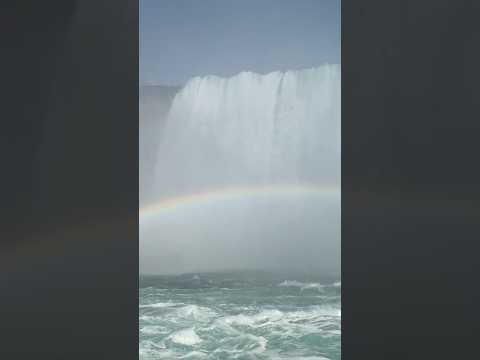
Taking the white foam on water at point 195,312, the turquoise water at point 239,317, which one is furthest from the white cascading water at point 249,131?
the white foam on water at point 195,312

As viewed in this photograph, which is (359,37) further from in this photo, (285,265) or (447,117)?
(285,265)

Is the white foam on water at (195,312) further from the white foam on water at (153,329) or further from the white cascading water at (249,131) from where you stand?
the white cascading water at (249,131)

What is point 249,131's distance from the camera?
6.73 meters

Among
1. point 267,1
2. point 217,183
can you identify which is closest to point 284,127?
point 217,183

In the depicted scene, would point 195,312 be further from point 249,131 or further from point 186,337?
point 249,131

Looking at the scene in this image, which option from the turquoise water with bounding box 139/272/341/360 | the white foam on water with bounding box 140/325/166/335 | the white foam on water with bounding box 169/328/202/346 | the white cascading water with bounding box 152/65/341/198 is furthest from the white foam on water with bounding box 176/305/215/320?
the white cascading water with bounding box 152/65/341/198

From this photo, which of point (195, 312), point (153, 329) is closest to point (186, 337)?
point (195, 312)

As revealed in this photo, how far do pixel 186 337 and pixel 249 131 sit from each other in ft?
9.24

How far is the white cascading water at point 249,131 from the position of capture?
655 centimetres

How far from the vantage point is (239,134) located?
673 cm

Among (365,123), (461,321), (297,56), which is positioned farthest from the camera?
(297,56)

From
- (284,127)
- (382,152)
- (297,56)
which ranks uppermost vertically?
(297,56)

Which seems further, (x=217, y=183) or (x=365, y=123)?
(x=217, y=183)

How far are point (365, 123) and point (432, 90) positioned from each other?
9.5 inches
